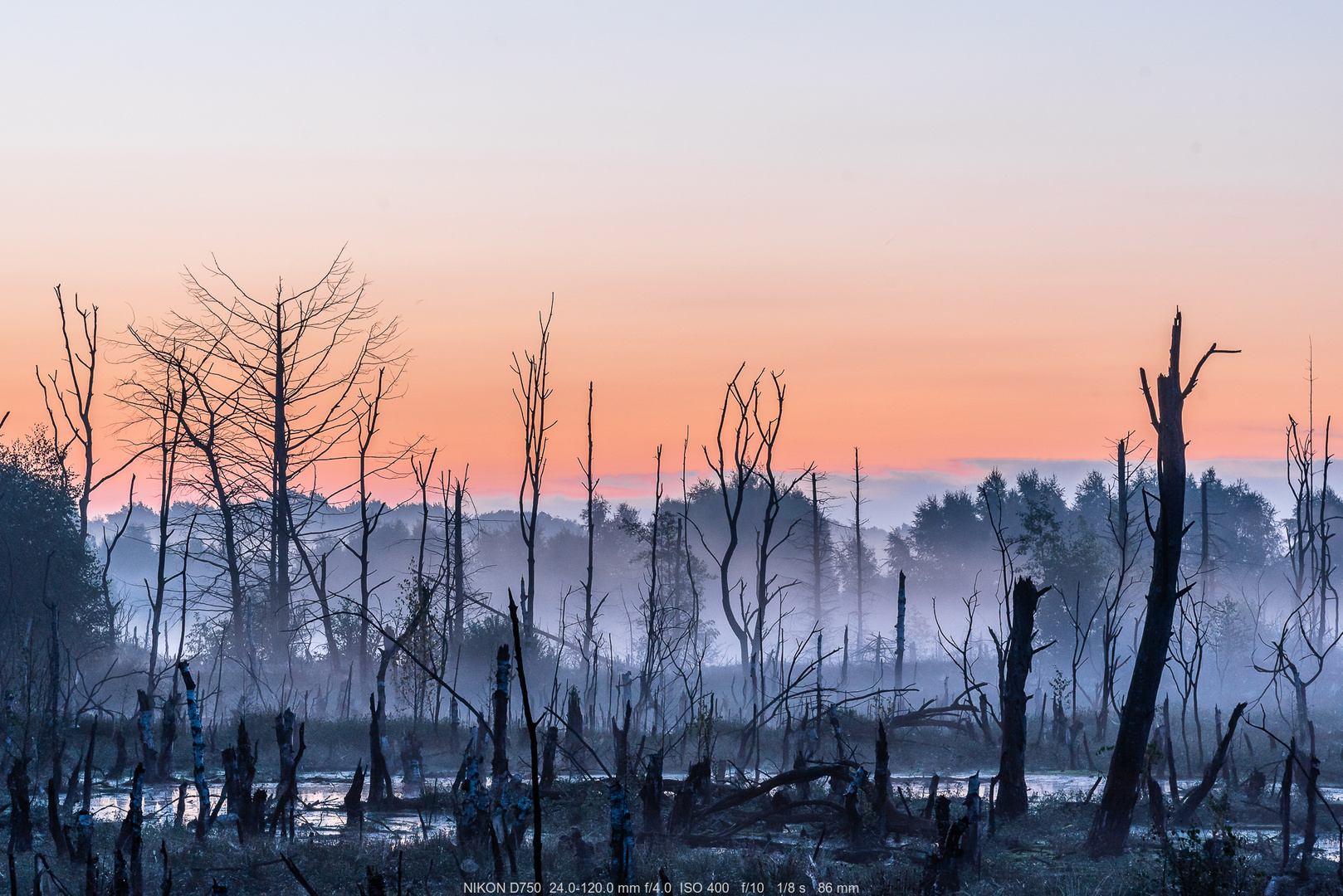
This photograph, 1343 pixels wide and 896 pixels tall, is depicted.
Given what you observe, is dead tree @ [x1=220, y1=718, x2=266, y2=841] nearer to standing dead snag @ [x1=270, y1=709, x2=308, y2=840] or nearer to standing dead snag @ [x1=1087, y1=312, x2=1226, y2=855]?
standing dead snag @ [x1=270, y1=709, x2=308, y2=840]

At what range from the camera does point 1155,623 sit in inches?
526

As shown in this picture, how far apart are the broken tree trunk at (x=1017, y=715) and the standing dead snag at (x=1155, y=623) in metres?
1.17

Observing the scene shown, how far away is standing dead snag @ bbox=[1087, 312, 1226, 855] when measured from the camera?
12836 mm

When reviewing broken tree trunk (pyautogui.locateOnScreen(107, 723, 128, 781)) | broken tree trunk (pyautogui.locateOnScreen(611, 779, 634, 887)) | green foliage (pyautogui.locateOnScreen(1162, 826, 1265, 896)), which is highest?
broken tree trunk (pyautogui.locateOnScreen(611, 779, 634, 887))

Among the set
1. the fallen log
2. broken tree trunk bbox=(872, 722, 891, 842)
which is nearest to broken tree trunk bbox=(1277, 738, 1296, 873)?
broken tree trunk bbox=(872, 722, 891, 842)

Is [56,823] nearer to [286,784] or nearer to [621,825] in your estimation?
[286,784]

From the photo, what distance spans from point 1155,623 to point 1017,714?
7.38ft

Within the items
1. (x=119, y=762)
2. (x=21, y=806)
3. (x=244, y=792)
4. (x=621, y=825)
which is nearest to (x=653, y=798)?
(x=244, y=792)

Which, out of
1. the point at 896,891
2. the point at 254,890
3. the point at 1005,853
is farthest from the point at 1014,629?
the point at 254,890

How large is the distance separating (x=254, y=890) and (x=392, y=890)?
163cm

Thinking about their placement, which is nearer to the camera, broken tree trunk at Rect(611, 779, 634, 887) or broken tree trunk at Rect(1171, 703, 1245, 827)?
broken tree trunk at Rect(611, 779, 634, 887)

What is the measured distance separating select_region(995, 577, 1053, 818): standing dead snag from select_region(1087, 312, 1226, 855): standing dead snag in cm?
117

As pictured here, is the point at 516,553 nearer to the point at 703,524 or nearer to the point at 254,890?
the point at 703,524

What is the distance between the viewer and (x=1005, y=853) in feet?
41.5
